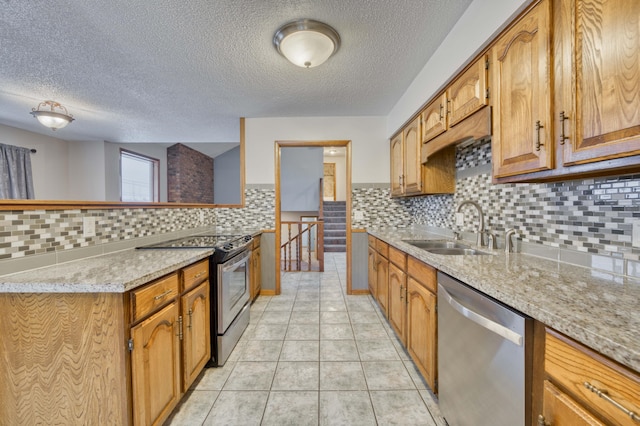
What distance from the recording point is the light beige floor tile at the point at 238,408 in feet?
4.61

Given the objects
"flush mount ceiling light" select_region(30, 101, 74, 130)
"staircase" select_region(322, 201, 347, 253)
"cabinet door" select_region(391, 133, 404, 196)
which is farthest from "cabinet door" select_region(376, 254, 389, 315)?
"flush mount ceiling light" select_region(30, 101, 74, 130)

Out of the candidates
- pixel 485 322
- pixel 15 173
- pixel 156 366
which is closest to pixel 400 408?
pixel 485 322

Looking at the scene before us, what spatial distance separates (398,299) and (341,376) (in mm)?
733

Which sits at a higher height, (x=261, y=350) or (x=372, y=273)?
(x=372, y=273)

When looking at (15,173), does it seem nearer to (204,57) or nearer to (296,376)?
(204,57)

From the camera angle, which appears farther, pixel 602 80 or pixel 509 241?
pixel 509 241

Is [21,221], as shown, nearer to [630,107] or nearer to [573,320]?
[573,320]

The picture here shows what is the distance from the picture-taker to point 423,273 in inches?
63.8

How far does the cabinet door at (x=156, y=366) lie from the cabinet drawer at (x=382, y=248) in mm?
1790

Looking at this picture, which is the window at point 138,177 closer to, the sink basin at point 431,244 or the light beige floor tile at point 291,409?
the light beige floor tile at point 291,409

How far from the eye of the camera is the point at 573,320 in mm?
671

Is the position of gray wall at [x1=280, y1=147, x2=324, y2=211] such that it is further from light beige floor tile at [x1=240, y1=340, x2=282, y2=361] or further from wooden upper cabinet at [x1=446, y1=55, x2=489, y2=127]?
wooden upper cabinet at [x1=446, y1=55, x2=489, y2=127]

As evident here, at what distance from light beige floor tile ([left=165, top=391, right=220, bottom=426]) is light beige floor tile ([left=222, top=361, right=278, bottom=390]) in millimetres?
115

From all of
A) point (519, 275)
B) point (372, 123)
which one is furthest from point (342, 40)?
point (519, 275)
